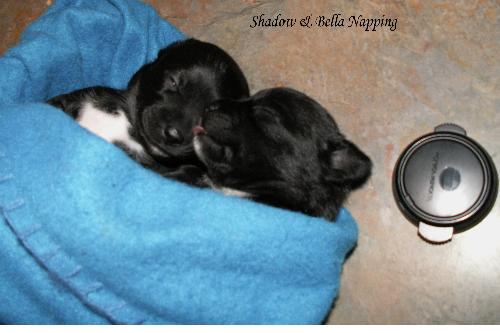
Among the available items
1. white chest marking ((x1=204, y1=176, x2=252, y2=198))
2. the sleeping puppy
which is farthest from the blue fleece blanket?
white chest marking ((x1=204, y1=176, x2=252, y2=198))

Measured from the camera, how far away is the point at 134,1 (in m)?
2.29

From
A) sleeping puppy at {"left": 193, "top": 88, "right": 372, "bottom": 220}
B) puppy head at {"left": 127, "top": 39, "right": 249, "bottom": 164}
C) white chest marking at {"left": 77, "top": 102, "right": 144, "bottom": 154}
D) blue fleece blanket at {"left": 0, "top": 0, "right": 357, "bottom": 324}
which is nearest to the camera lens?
blue fleece blanket at {"left": 0, "top": 0, "right": 357, "bottom": 324}

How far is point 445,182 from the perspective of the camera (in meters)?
1.96

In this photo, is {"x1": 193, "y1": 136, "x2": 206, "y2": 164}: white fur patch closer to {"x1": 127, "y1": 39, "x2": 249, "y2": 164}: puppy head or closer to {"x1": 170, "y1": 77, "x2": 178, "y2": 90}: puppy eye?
{"x1": 127, "y1": 39, "x2": 249, "y2": 164}: puppy head

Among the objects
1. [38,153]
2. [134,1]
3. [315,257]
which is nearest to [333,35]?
[134,1]

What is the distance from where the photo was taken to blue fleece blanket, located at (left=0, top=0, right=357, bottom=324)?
157 cm

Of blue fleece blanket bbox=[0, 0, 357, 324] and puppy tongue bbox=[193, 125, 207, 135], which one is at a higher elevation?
puppy tongue bbox=[193, 125, 207, 135]

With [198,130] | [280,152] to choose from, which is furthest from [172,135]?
[280,152]

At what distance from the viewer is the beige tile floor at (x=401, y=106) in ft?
6.86

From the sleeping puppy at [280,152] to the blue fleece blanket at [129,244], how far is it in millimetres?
153

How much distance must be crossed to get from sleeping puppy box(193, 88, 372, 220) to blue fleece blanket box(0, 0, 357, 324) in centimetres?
15

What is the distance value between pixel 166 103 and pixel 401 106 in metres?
0.84

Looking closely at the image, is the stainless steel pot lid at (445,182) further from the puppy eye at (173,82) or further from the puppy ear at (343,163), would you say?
the puppy eye at (173,82)
